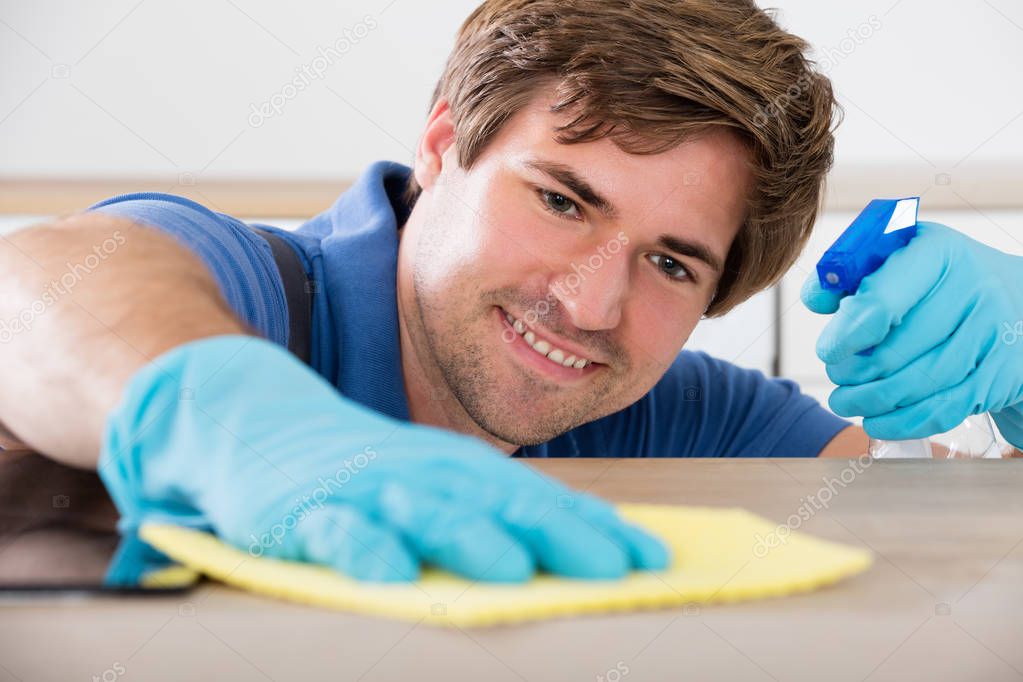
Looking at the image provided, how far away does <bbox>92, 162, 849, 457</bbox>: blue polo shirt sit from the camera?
2.70 ft

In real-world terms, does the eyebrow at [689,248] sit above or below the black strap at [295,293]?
above

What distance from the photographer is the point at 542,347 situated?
1094 mm

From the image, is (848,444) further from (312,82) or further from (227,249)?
(312,82)

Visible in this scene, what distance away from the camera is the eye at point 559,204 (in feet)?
3.40

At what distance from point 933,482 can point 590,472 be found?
9.4 inches

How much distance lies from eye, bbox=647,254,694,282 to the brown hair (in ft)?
0.34

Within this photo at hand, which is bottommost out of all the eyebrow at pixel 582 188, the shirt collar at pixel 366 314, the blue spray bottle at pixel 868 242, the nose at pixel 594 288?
the shirt collar at pixel 366 314

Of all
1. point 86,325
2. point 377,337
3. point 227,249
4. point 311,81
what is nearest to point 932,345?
point 377,337

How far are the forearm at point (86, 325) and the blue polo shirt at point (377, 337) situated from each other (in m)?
0.06

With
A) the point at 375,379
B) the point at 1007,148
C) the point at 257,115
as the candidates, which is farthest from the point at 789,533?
the point at 1007,148

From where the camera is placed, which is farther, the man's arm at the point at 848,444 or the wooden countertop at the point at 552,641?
the man's arm at the point at 848,444

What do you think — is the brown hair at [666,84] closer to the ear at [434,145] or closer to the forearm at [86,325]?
the ear at [434,145]

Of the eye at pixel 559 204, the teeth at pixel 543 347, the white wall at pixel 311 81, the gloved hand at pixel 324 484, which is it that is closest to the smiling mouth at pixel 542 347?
the teeth at pixel 543 347

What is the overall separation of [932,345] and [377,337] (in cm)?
62
